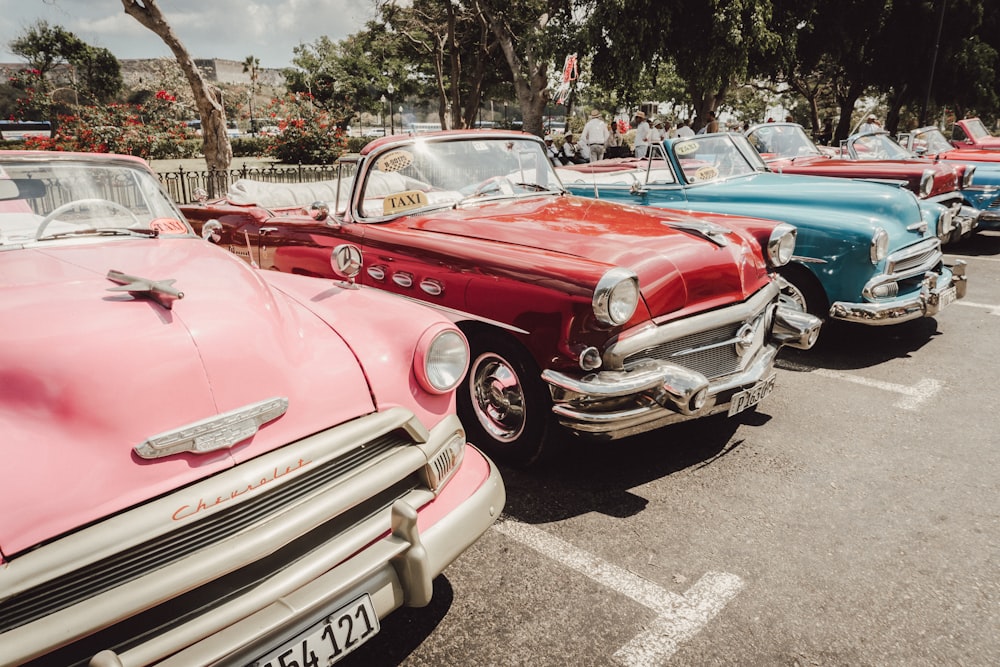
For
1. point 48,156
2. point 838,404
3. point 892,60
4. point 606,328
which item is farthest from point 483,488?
point 892,60

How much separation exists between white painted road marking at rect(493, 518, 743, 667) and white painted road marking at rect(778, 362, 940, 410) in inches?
99.1

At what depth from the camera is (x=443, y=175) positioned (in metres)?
4.32

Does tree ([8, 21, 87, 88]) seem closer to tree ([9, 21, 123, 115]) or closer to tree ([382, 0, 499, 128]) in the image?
tree ([9, 21, 123, 115])

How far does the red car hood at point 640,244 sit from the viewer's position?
127 inches

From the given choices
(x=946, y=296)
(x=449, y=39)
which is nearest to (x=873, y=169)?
(x=946, y=296)

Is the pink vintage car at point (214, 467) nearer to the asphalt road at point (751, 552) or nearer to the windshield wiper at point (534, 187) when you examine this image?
the asphalt road at point (751, 552)

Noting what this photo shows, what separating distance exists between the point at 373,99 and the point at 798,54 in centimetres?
3684

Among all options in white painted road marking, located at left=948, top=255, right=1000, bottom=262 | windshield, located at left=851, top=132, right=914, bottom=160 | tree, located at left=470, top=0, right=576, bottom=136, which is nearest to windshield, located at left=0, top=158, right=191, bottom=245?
windshield, located at left=851, top=132, right=914, bottom=160

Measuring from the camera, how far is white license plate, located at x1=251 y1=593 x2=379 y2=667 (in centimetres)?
167

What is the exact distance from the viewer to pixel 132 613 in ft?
4.82

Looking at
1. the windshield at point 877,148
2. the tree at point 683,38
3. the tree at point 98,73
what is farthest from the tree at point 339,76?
the windshield at point 877,148

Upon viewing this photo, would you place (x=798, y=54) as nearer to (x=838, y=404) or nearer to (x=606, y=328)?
(x=838, y=404)

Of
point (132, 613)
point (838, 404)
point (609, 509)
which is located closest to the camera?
point (132, 613)

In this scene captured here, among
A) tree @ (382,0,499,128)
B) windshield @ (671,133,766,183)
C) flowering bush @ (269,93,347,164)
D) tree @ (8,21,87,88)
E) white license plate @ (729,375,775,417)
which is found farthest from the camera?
tree @ (8,21,87,88)
